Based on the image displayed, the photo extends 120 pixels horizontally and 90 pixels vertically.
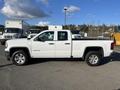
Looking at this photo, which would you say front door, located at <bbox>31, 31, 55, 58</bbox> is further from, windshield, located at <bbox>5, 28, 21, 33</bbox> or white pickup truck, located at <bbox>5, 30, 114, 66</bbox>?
windshield, located at <bbox>5, 28, 21, 33</bbox>

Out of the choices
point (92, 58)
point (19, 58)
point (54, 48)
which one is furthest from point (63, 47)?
point (19, 58)

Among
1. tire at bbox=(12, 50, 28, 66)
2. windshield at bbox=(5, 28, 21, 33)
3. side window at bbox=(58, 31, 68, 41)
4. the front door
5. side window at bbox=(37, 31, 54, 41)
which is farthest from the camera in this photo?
windshield at bbox=(5, 28, 21, 33)

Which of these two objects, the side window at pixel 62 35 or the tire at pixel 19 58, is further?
the side window at pixel 62 35

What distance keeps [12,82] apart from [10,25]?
85.7 ft

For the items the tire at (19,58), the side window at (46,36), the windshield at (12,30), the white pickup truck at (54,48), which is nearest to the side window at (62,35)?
the white pickup truck at (54,48)

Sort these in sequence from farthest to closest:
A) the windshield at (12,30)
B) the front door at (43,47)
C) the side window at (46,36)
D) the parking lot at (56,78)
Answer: the windshield at (12,30), the side window at (46,36), the front door at (43,47), the parking lot at (56,78)

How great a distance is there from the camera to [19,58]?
41.6 feet

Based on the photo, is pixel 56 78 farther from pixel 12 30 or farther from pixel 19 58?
pixel 12 30

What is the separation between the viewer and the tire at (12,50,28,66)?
41.5ft

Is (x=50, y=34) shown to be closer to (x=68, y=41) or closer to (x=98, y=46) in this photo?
(x=68, y=41)

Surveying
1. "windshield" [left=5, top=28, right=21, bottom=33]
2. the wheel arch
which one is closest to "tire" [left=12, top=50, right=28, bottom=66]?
the wheel arch

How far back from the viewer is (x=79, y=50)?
1291 centimetres

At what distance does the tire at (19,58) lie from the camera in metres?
12.7

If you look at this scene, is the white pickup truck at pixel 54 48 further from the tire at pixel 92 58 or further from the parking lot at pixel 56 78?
the parking lot at pixel 56 78
